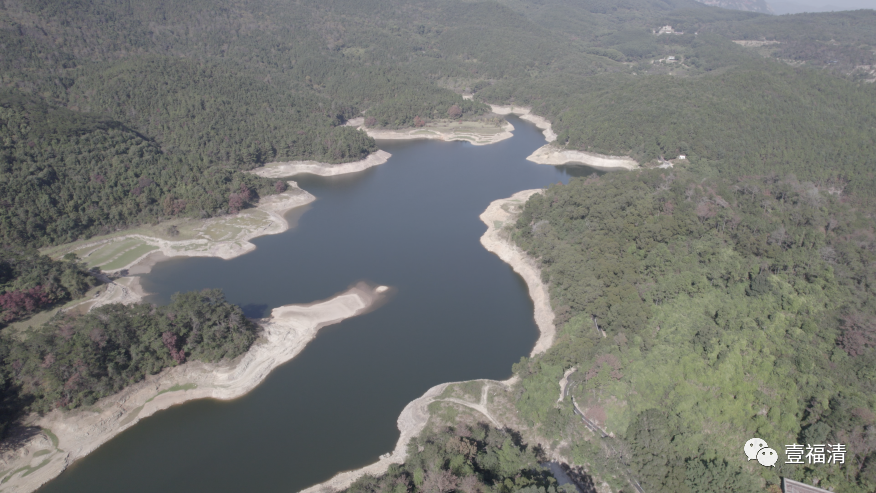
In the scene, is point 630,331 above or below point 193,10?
below

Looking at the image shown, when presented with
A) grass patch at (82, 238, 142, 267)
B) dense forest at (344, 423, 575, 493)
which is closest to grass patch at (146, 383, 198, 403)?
dense forest at (344, 423, 575, 493)

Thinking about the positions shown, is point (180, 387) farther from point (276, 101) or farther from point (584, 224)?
point (276, 101)

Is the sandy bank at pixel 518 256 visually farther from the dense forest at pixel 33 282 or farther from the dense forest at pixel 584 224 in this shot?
the dense forest at pixel 33 282

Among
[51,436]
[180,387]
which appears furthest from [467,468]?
[51,436]

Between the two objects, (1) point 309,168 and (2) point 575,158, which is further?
(2) point 575,158

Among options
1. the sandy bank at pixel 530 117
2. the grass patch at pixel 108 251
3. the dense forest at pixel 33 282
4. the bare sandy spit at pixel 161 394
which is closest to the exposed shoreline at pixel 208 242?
the grass patch at pixel 108 251

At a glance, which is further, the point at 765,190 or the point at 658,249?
the point at 765,190

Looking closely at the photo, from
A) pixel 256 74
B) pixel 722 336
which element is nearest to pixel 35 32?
pixel 256 74

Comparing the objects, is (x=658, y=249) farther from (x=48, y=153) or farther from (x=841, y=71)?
(x=841, y=71)
